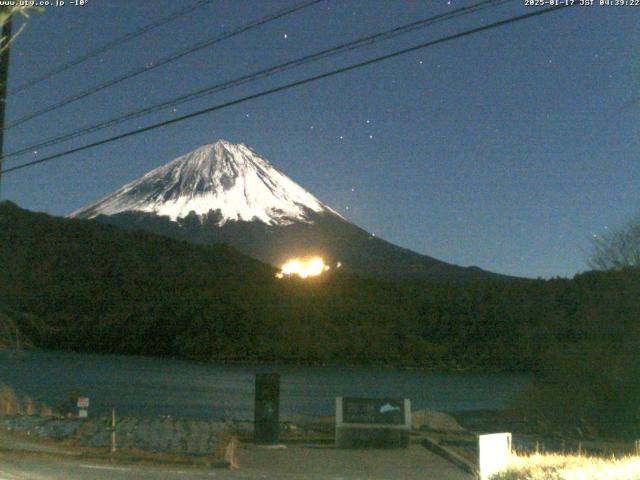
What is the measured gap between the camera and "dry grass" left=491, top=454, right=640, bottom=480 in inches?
325

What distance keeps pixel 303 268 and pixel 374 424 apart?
7675cm

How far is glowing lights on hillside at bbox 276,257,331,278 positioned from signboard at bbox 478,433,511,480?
72.2 m

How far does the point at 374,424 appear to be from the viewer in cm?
1750

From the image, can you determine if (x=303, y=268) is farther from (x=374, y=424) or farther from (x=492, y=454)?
(x=492, y=454)

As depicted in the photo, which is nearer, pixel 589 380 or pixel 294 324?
pixel 589 380

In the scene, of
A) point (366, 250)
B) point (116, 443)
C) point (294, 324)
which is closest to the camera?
point (116, 443)

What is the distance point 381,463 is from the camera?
50.5 ft

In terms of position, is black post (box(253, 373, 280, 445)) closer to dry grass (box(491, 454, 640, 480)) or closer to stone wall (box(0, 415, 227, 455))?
stone wall (box(0, 415, 227, 455))

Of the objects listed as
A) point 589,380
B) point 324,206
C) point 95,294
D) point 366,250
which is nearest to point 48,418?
point 589,380

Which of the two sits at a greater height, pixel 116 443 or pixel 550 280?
pixel 550 280

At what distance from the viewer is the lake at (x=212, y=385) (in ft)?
111

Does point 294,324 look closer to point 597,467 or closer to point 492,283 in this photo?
point 492,283

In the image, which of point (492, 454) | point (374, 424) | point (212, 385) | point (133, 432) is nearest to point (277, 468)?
point (374, 424)

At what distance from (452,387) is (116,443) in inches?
1372
